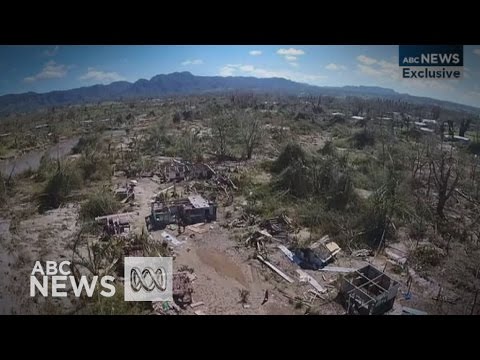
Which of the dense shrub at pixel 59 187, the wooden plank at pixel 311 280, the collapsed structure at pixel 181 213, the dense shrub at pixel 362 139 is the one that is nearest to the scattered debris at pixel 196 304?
the wooden plank at pixel 311 280

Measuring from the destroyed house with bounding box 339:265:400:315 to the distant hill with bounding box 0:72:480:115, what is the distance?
2.63m

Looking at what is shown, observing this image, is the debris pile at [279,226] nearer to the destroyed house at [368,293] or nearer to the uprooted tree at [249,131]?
the destroyed house at [368,293]

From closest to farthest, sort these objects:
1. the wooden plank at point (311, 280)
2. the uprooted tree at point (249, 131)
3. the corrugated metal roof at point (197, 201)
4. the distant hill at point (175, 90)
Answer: the wooden plank at point (311, 280) → the distant hill at point (175, 90) → the corrugated metal roof at point (197, 201) → the uprooted tree at point (249, 131)

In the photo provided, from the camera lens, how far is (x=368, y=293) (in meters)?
4.01

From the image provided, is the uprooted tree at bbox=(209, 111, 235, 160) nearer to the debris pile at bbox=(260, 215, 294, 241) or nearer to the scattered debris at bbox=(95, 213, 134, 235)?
the debris pile at bbox=(260, 215, 294, 241)

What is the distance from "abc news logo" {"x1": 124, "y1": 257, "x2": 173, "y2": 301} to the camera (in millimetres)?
4023

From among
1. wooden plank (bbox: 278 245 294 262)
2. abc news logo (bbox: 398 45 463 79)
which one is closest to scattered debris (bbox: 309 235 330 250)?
wooden plank (bbox: 278 245 294 262)

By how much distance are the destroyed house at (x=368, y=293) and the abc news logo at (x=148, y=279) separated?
2.08 metres

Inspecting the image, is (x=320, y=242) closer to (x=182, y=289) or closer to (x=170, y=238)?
(x=182, y=289)

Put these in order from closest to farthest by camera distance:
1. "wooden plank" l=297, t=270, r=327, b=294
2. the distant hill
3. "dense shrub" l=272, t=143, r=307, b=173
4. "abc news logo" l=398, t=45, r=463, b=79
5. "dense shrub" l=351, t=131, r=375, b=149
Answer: "wooden plank" l=297, t=270, r=327, b=294, "abc news logo" l=398, t=45, r=463, b=79, the distant hill, "dense shrub" l=272, t=143, r=307, b=173, "dense shrub" l=351, t=131, r=375, b=149

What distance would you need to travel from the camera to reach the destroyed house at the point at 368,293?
3.87 metres
